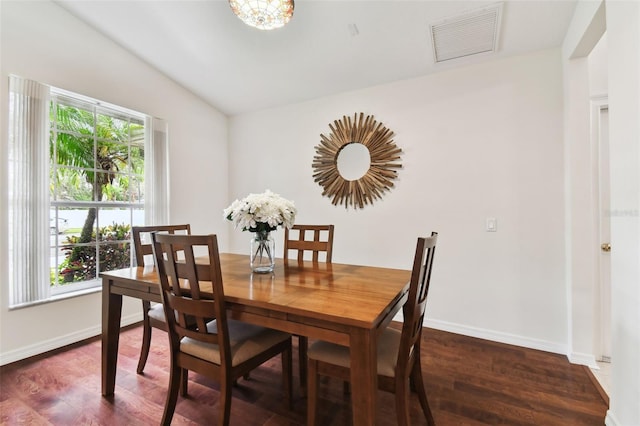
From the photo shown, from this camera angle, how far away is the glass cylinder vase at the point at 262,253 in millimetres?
1794

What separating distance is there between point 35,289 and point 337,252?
2660 millimetres

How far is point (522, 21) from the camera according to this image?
2080mm

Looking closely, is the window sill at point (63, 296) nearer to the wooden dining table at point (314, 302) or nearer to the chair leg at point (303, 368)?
the wooden dining table at point (314, 302)

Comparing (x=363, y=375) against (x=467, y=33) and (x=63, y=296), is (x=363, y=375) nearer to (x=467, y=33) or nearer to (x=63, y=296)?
(x=467, y=33)

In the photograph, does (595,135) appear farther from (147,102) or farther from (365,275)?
(147,102)

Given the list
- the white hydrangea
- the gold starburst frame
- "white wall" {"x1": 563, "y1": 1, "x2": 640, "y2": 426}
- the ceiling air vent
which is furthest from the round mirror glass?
"white wall" {"x1": 563, "y1": 1, "x2": 640, "y2": 426}

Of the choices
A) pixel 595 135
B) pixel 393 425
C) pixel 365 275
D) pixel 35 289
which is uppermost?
pixel 595 135

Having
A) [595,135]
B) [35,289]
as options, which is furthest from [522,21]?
[35,289]

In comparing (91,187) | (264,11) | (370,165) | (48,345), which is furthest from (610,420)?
(91,187)

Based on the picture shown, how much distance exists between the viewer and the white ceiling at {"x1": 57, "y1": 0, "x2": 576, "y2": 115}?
211 centimetres

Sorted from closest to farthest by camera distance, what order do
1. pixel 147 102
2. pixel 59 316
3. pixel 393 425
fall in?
pixel 393 425 → pixel 59 316 → pixel 147 102

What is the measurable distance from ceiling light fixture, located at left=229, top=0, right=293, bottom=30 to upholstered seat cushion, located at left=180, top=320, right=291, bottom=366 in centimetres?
195

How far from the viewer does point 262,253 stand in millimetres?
1826

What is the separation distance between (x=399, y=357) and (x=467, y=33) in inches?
95.0
